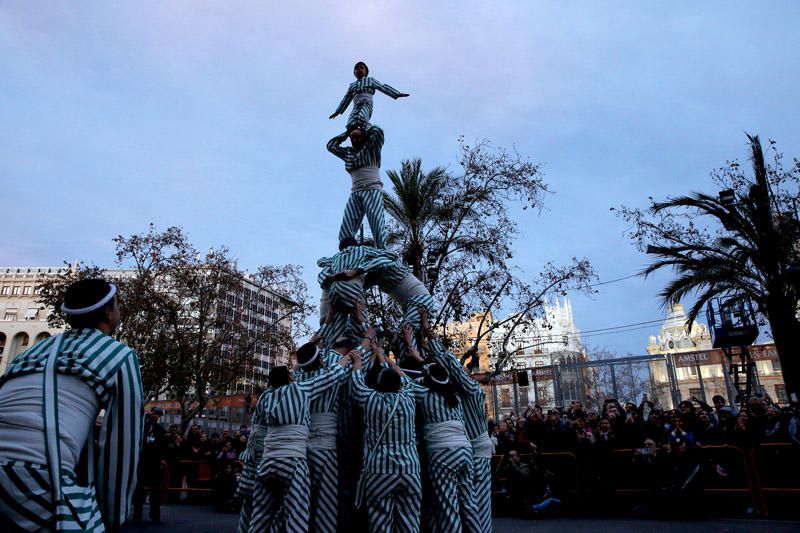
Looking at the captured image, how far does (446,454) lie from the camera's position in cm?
548

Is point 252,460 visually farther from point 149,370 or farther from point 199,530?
point 149,370

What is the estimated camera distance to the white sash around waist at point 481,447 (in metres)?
6.32

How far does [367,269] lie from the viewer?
683 centimetres

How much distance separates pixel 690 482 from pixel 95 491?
33.7 feet

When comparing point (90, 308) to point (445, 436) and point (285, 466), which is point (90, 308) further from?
point (445, 436)

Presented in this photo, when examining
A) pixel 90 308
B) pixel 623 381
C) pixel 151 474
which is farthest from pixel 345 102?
pixel 623 381

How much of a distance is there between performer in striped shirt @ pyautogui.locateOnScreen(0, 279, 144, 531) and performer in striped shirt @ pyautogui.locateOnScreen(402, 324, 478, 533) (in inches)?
137

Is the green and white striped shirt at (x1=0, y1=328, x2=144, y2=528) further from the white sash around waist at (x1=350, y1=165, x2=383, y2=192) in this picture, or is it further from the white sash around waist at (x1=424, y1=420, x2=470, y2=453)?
the white sash around waist at (x1=350, y1=165, x2=383, y2=192)

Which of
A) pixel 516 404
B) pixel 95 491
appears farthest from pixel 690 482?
pixel 516 404

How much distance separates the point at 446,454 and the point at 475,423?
0.99 meters

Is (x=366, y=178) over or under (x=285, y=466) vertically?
over

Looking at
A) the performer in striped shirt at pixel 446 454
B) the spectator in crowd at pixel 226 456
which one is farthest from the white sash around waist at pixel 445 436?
the spectator in crowd at pixel 226 456

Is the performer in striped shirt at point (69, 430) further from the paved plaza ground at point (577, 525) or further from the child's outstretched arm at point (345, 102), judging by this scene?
the paved plaza ground at point (577, 525)

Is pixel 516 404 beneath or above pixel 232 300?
beneath
